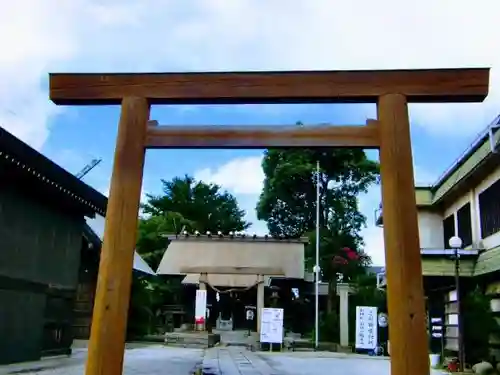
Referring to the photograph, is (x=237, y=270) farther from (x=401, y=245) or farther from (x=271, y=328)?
(x=401, y=245)

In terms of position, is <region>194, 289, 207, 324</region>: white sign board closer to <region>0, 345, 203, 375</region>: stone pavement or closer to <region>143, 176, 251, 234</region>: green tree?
<region>0, 345, 203, 375</region>: stone pavement

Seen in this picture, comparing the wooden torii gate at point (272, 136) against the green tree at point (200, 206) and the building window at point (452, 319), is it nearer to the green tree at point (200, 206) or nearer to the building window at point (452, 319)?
the building window at point (452, 319)

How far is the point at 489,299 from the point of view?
41.3 ft

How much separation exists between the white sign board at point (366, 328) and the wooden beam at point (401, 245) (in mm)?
13725

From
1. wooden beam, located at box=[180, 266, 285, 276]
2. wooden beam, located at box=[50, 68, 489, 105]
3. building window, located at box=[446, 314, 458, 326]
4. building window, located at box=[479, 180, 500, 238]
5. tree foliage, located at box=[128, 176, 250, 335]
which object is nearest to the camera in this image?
wooden beam, located at box=[50, 68, 489, 105]

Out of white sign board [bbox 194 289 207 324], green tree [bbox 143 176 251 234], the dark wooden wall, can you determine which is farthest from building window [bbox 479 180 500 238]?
green tree [bbox 143 176 251 234]

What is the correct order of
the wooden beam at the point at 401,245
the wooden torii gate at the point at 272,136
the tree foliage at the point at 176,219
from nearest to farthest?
the wooden beam at the point at 401,245 < the wooden torii gate at the point at 272,136 < the tree foliage at the point at 176,219

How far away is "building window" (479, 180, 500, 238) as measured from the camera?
1188cm

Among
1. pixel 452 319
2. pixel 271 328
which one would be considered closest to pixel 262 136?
pixel 452 319

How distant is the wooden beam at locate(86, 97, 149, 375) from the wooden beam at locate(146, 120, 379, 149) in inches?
8.7

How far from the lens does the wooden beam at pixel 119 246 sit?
4.82 meters

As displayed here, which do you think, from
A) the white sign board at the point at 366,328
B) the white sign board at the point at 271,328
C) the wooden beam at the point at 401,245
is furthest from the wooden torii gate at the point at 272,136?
the white sign board at the point at 271,328

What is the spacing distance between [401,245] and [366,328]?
577 inches

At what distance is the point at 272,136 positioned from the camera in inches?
212
